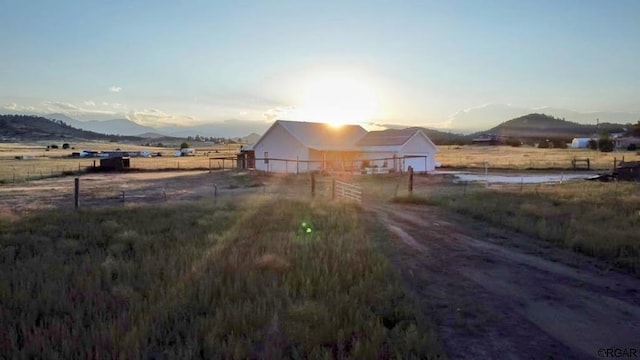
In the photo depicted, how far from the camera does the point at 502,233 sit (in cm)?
1333

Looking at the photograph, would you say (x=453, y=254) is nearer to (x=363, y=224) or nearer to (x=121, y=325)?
(x=363, y=224)

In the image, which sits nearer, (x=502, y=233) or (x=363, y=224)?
(x=502, y=233)

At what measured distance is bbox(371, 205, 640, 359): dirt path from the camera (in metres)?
5.67

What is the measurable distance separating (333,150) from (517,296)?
1582 inches

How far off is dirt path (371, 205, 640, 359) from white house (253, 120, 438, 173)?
33003mm

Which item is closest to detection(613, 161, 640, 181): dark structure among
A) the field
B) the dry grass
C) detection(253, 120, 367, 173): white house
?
the dry grass

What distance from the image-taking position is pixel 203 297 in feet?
22.1

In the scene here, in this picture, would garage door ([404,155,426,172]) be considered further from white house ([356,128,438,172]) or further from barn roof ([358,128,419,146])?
barn roof ([358,128,419,146])

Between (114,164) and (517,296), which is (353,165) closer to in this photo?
(114,164)

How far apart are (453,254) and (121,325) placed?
273 inches

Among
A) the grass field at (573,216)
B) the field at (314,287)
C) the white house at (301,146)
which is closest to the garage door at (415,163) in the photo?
the white house at (301,146)

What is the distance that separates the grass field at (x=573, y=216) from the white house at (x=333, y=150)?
75.2ft

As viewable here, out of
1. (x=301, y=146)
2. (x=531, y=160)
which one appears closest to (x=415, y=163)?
(x=301, y=146)

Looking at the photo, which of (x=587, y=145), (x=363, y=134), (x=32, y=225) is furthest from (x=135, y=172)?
(x=587, y=145)
